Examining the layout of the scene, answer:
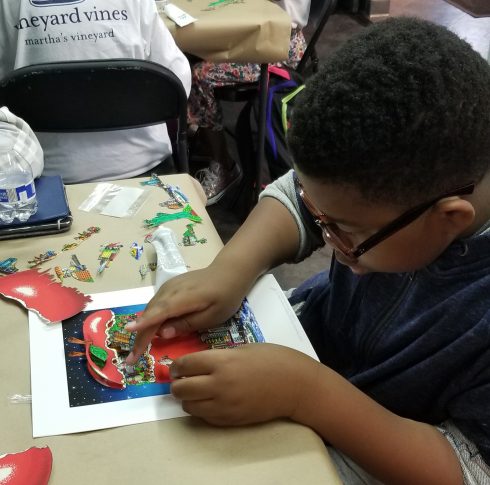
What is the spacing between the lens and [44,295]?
0.79 meters

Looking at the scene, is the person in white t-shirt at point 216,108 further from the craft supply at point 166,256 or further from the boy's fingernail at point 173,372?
the boy's fingernail at point 173,372

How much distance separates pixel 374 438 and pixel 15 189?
25.1 inches

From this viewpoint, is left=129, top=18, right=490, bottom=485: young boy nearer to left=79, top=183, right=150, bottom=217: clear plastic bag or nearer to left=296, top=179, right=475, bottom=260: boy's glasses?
left=296, top=179, right=475, bottom=260: boy's glasses

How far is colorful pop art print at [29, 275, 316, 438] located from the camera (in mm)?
620

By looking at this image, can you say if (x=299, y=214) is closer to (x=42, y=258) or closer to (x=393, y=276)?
(x=393, y=276)

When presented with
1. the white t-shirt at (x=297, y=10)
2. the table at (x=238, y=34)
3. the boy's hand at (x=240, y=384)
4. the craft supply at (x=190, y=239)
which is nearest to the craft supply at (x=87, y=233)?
the craft supply at (x=190, y=239)

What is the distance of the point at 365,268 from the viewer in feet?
2.39

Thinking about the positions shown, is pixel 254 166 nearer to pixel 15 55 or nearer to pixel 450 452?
pixel 15 55

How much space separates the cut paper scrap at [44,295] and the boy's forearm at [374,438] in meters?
0.34

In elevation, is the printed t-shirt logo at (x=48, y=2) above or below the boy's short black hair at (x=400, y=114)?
below

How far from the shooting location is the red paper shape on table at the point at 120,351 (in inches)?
26.6

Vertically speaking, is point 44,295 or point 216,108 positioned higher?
point 44,295

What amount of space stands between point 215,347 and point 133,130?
0.96 metres

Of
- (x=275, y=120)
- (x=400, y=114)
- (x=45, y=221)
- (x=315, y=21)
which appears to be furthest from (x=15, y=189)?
(x=315, y=21)
